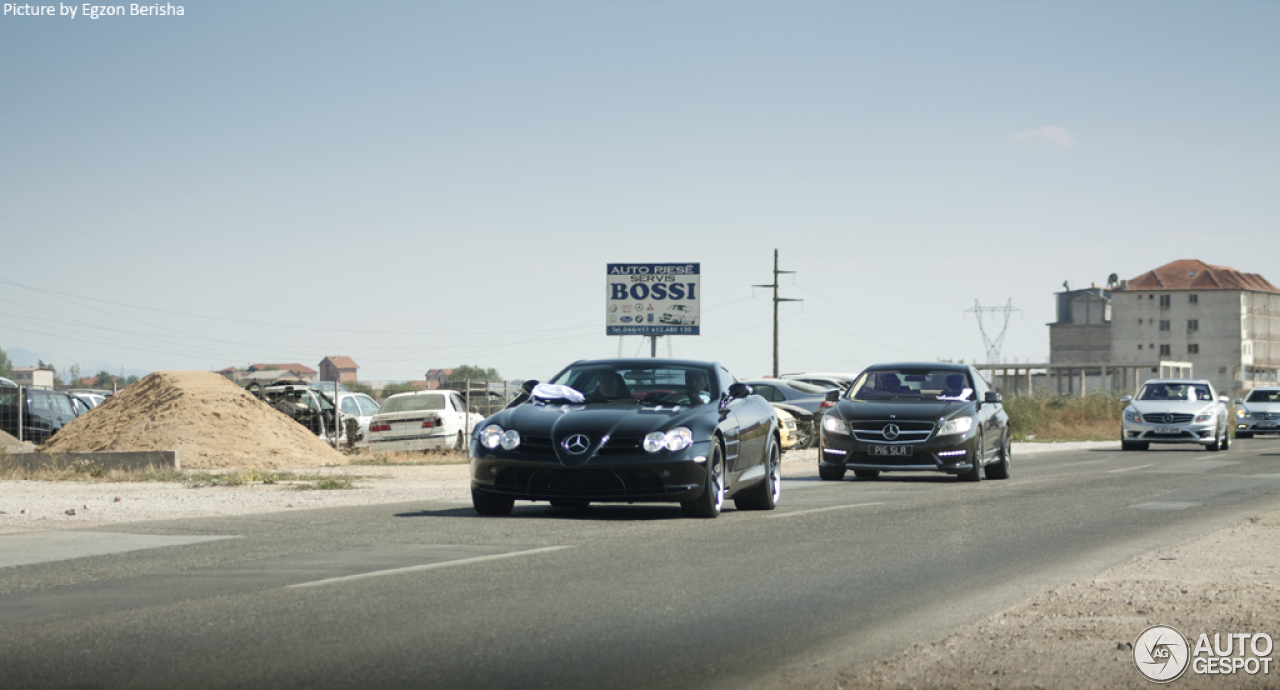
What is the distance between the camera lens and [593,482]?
447 inches

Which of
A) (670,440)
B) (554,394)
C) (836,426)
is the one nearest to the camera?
(670,440)

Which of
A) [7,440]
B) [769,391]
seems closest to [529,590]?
[7,440]

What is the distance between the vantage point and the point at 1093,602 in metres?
7.18

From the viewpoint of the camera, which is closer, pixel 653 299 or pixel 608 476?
pixel 608 476

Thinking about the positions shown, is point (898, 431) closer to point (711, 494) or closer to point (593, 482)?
point (711, 494)

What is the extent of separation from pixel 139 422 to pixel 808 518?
16500mm

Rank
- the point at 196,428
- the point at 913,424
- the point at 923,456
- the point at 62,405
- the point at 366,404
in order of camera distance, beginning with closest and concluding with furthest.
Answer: the point at 923,456 < the point at 913,424 < the point at 196,428 < the point at 62,405 < the point at 366,404

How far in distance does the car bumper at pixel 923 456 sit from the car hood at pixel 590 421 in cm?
672

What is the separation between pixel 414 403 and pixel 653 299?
16.7 m

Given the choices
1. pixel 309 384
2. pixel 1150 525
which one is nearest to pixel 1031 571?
pixel 1150 525

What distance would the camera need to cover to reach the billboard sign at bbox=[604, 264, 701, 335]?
4356 cm

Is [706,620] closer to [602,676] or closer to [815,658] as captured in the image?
[815,658]

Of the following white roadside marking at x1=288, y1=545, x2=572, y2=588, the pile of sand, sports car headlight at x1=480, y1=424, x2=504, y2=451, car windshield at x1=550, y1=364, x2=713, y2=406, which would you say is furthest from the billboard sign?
white roadside marking at x1=288, y1=545, x2=572, y2=588

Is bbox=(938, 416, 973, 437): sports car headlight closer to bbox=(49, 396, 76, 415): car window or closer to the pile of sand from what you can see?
the pile of sand
